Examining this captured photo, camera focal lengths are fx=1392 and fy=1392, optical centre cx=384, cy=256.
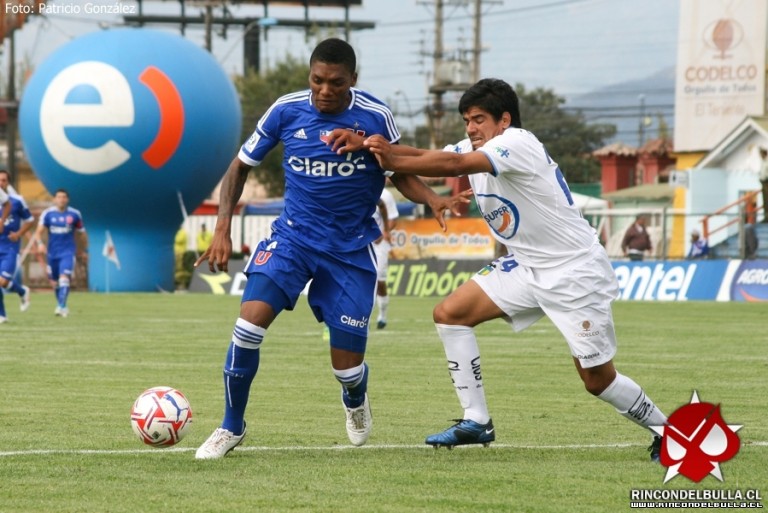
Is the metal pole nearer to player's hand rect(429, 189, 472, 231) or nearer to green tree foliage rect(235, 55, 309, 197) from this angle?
green tree foliage rect(235, 55, 309, 197)

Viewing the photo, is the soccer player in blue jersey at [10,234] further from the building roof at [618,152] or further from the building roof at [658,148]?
the building roof at [618,152]

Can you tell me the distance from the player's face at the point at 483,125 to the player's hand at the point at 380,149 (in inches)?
26.9

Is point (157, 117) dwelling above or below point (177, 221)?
above

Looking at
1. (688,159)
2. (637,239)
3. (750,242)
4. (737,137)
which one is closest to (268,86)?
(688,159)

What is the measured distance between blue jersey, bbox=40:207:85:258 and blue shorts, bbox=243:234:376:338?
18819 mm

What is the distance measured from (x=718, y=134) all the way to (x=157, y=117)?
87.0 ft

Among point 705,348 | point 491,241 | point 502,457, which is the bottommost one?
point 491,241

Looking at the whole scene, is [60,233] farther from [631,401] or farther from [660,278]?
[631,401]

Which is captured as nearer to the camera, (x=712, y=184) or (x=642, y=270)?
(x=642, y=270)

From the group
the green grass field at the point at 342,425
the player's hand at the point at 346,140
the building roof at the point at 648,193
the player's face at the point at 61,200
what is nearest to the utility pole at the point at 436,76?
the building roof at the point at 648,193

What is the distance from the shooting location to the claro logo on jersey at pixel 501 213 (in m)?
8.14

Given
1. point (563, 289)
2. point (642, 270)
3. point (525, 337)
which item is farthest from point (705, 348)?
point (642, 270)

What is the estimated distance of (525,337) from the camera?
63.7 ft

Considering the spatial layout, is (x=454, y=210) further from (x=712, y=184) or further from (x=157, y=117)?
(x=712, y=184)
